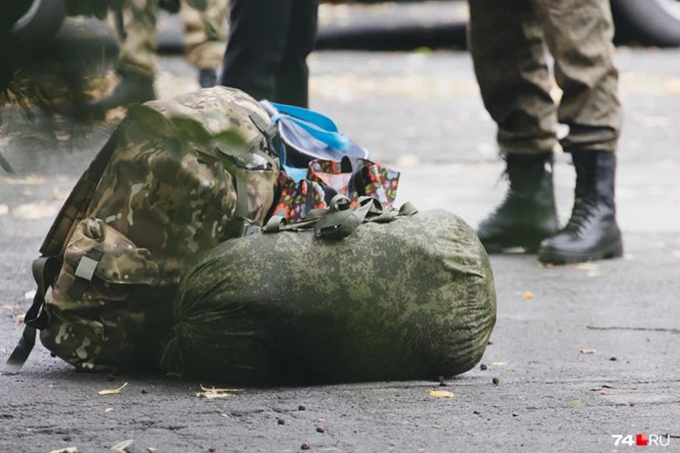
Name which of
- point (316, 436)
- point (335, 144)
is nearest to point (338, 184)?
point (335, 144)

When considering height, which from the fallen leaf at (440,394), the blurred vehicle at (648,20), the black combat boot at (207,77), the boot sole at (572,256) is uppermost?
the fallen leaf at (440,394)

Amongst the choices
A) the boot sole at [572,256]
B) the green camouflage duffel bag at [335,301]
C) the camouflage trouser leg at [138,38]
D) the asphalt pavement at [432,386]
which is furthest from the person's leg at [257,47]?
the camouflage trouser leg at [138,38]

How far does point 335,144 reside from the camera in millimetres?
3270

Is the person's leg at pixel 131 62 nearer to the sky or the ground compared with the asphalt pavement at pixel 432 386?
nearer to the sky

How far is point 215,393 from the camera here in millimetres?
2801

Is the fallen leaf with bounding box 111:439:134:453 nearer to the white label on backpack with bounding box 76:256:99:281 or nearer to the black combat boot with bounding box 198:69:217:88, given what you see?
the white label on backpack with bounding box 76:256:99:281

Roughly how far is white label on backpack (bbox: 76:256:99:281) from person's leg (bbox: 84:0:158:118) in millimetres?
1410

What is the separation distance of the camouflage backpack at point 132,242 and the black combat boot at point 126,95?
1.24 m

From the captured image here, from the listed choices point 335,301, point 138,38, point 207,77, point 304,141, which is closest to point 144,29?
point 138,38

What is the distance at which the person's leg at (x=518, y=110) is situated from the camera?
4742mm

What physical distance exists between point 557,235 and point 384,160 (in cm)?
228

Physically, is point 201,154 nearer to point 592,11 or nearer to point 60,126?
point 60,126

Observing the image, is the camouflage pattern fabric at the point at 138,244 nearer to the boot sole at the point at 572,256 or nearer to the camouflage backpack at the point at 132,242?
the camouflage backpack at the point at 132,242

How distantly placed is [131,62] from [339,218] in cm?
141
